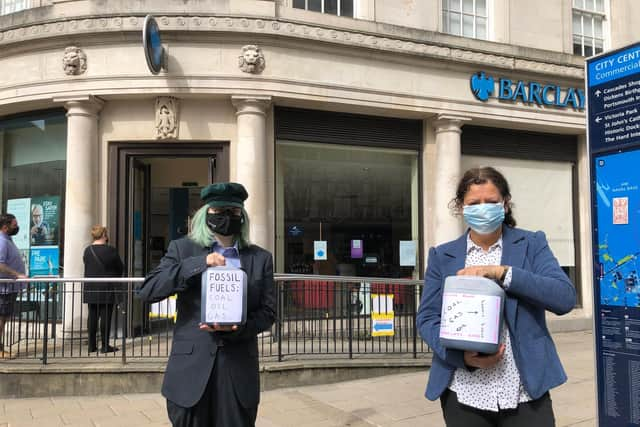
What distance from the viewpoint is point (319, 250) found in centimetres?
1013

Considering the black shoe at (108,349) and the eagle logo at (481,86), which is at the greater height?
the eagle logo at (481,86)

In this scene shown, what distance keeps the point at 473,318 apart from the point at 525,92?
395 inches

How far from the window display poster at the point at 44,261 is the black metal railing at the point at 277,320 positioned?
5.57ft

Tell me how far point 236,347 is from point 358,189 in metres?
7.98

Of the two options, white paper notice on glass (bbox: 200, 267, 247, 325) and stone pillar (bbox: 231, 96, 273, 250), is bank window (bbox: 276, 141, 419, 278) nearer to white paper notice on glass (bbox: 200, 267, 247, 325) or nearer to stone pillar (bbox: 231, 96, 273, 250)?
stone pillar (bbox: 231, 96, 273, 250)

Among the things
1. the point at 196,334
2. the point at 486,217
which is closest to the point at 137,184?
the point at 196,334

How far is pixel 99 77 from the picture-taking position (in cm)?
893

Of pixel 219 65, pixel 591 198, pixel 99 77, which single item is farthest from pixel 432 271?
pixel 99 77

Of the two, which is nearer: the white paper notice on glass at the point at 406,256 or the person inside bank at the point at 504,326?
the person inside bank at the point at 504,326

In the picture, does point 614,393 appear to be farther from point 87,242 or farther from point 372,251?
point 87,242

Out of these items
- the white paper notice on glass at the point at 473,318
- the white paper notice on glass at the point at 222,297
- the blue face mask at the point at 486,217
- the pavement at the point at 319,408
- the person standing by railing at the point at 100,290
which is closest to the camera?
the white paper notice on glass at the point at 473,318

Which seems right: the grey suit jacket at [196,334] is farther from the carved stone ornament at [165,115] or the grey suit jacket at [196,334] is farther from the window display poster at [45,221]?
the window display poster at [45,221]

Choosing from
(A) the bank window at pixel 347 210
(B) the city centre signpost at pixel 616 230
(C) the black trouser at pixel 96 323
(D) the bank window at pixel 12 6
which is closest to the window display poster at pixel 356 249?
(A) the bank window at pixel 347 210

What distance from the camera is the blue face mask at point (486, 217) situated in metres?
2.39
